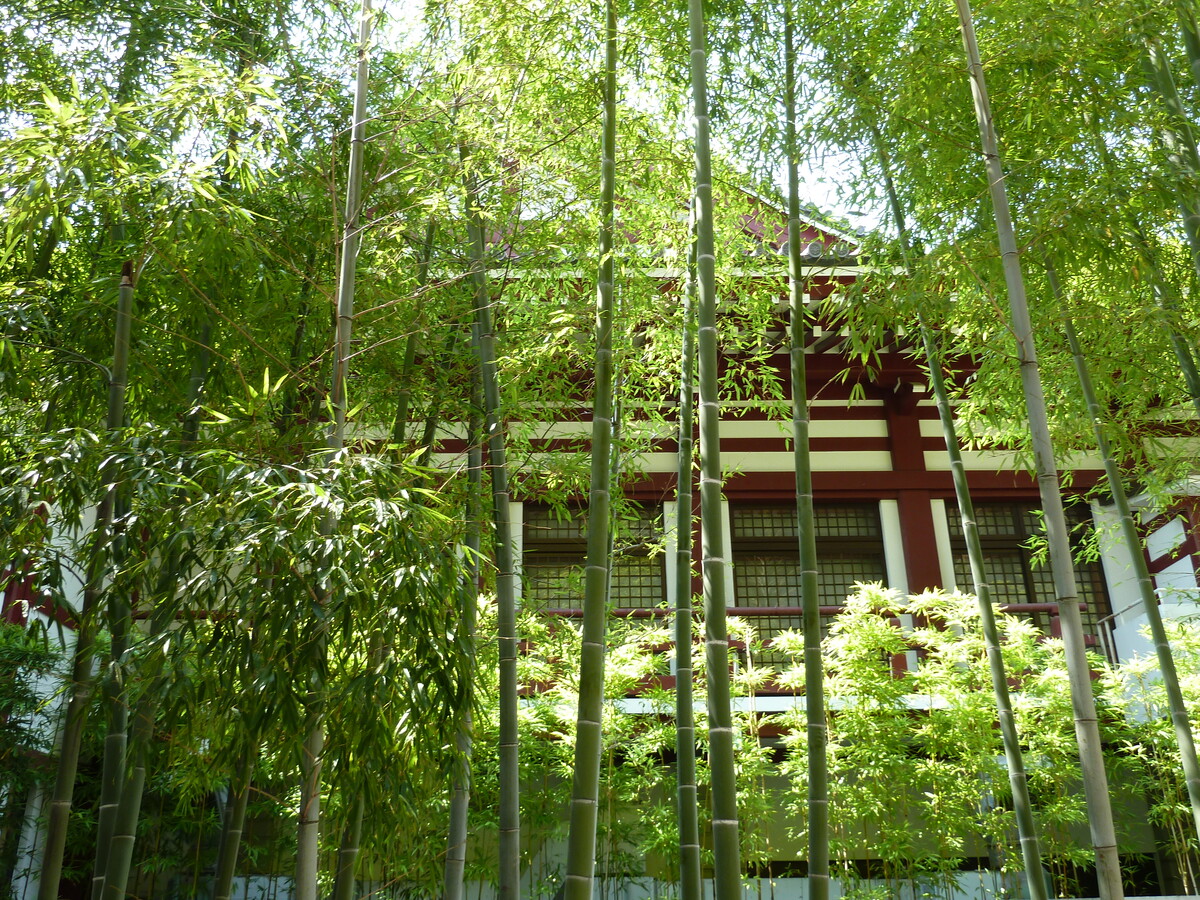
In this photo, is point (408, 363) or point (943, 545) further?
point (943, 545)

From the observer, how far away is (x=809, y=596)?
3098 mm

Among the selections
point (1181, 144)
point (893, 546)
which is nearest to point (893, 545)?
point (893, 546)

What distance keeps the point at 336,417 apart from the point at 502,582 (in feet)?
3.34

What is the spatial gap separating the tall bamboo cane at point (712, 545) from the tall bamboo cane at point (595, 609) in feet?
0.89

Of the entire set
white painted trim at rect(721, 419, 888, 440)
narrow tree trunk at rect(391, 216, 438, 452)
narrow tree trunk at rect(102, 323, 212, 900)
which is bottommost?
narrow tree trunk at rect(102, 323, 212, 900)

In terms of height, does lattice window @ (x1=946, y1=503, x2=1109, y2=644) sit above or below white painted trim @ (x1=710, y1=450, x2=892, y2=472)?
below

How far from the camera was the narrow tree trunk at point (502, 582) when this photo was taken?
3.29 m

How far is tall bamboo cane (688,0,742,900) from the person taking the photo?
8.41 ft

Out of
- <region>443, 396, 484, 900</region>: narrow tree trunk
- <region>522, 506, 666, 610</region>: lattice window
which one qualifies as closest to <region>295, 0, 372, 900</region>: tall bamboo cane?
<region>443, 396, 484, 900</region>: narrow tree trunk

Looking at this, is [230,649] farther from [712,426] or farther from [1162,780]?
[1162,780]

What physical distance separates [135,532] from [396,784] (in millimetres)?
889

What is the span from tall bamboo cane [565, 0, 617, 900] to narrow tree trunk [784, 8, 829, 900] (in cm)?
66

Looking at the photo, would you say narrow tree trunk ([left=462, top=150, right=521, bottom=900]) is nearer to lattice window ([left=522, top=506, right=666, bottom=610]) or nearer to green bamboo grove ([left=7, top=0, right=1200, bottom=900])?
green bamboo grove ([left=7, top=0, right=1200, bottom=900])

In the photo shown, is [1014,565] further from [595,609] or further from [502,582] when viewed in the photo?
[595,609]
